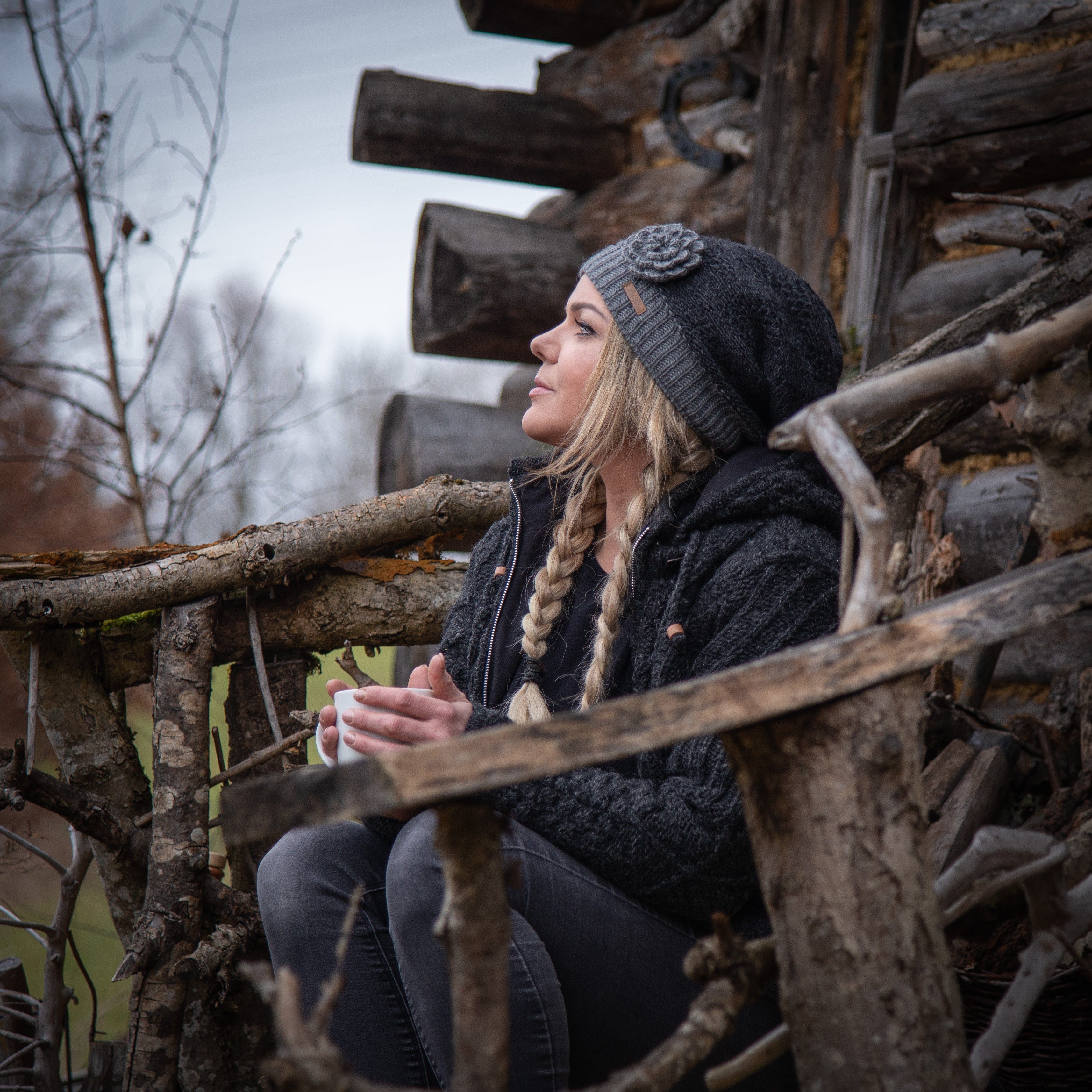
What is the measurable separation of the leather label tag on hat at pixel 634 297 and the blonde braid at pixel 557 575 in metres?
0.33

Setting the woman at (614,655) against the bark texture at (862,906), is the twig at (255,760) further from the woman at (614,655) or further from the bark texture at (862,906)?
the bark texture at (862,906)

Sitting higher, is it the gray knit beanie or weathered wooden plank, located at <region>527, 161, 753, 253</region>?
weathered wooden plank, located at <region>527, 161, 753, 253</region>

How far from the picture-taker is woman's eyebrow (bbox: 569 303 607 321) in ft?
5.73

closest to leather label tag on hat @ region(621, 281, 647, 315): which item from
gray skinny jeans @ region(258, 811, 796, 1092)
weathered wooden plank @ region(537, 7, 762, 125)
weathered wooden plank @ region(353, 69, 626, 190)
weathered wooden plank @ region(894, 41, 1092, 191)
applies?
gray skinny jeans @ region(258, 811, 796, 1092)

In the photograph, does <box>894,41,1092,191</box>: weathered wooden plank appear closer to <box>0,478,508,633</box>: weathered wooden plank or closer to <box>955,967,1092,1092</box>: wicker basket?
<box>0,478,508,633</box>: weathered wooden plank

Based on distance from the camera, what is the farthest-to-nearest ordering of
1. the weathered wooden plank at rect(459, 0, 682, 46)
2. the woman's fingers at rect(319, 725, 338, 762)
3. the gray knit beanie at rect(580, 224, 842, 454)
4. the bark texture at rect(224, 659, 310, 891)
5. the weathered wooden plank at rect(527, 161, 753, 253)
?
the weathered wooden plank at rect(459, 0, 682, 46) → the weathered wooden plank at rect(527, 161, 753, 253) → the bark texture at rect(224, 659, 310, 891) → the gray knit beanie at rect(580, 224, 842, 454) → the woman's fingers at rect(319, 725, 338, 762)

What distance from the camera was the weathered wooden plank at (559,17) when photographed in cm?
398

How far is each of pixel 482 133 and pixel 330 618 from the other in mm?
2645

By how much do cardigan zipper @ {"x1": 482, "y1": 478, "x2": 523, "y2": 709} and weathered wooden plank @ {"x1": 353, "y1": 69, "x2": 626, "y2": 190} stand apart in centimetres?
249

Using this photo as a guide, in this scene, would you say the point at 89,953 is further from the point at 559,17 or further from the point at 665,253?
the point at 559,17

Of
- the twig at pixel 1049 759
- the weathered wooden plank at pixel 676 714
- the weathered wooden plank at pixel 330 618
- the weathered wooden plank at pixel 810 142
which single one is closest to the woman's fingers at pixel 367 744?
the weathered wooden plank at pixel 676 714

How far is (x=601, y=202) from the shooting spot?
4098 millimetres

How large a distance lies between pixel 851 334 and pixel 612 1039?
2358 millimetres

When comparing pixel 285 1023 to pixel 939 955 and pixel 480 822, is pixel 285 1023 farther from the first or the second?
pixel 939 955
